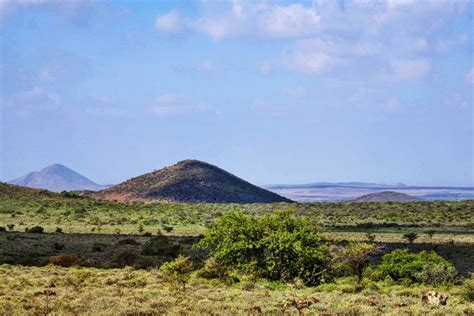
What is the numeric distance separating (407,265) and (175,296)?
13.8 m

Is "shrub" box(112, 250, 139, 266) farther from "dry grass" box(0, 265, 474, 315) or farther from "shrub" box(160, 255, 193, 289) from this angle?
"shrub" box(160, 255, 193, 289)

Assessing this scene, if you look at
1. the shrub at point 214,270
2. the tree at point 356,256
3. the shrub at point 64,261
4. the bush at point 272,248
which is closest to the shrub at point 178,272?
the bush at point 272,248

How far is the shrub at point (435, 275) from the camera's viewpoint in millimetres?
34344

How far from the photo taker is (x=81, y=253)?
46875 mm

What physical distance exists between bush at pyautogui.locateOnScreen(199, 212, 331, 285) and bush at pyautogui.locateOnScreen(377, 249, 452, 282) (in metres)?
4.46

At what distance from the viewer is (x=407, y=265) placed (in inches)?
1415

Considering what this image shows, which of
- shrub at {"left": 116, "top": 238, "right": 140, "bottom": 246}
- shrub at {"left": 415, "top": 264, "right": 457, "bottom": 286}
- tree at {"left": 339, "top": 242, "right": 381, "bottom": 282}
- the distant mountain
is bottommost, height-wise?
shrub at {"left": 415, "top": 264, "right": 457, "bottom": 286}

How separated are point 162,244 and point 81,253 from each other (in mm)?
6120

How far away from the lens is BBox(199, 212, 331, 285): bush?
32469mm

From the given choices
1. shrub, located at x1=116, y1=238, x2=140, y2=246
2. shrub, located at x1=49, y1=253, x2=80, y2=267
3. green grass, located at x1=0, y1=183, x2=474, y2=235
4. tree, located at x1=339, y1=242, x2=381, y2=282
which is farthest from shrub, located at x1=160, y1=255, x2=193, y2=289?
green grass, located at x1=0, y1=183, x2=474, y2=235

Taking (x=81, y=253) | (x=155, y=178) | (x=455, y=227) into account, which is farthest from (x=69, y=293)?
(x=155, y=178)

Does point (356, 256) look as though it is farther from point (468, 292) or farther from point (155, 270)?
point (155, 270)

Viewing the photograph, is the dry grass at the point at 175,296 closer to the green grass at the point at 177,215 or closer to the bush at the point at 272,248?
the bush at the point at 272,248

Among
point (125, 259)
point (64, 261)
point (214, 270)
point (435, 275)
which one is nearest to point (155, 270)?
point (214, 270)
